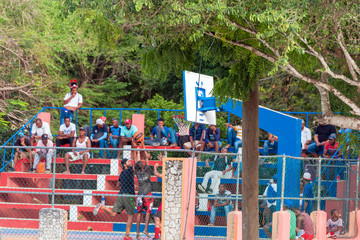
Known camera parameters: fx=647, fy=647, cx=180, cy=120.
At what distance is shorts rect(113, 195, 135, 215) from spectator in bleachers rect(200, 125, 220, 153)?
4.53m

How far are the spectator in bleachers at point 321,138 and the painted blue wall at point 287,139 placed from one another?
2390mm

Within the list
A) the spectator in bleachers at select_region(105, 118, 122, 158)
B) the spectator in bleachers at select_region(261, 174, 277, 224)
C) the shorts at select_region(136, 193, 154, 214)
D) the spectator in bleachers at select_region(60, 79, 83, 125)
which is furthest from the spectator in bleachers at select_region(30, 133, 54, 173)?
the spectator in bleachers at select_region(261, 174, 277, 224)

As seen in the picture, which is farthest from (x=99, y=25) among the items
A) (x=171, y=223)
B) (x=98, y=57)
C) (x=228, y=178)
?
(x=98, y=57)

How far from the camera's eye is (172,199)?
12289 mm

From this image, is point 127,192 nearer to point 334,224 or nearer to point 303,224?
point 303,224

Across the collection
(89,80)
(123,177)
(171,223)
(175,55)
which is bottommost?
(171,223)

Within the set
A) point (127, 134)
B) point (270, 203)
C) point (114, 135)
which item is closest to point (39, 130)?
point (114, 135)

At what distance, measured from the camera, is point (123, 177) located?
587 inches

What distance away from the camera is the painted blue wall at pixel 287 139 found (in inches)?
621

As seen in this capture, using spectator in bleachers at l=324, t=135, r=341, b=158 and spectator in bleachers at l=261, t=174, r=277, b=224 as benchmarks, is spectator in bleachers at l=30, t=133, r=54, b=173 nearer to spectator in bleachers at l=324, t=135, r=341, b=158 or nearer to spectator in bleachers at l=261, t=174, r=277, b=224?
spectator in bleachers at l=261, t=174, r=277, b=224

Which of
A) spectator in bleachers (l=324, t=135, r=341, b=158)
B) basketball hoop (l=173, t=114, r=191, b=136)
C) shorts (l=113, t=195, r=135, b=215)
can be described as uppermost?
basketball hoop (l=173, t=114, r=191, b=136)

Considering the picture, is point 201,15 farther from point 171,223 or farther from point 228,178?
point 228,178

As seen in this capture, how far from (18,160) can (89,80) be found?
13.6m

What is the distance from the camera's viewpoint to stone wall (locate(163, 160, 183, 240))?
12.2 m
